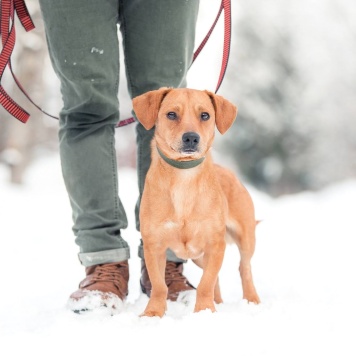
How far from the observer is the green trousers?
89.2 inches

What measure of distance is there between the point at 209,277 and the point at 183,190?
31cm

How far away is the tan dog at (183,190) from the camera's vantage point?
2078mm

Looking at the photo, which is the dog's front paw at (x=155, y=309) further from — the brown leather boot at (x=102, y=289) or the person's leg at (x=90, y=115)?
the person's leg at (x=90, y=115)

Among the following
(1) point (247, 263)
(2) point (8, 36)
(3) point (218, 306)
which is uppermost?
(2) point (8, 36)

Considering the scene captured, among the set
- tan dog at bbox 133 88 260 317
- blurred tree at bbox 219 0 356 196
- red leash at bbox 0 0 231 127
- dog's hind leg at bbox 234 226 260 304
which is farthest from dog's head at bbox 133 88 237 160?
blurred tree at bbox 219 0 356 196

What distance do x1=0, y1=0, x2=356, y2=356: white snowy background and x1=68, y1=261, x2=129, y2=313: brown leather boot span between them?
47 mm

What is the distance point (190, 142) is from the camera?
201 cm

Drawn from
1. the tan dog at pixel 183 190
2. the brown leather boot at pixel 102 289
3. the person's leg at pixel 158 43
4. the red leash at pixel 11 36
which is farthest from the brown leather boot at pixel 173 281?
the red leash at pixel 11 36

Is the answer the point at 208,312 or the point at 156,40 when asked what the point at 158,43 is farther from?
the point at 208,312

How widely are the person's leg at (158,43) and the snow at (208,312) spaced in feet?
1.52

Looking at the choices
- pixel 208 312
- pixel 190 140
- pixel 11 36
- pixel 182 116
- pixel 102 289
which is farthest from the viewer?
pixel 11 36

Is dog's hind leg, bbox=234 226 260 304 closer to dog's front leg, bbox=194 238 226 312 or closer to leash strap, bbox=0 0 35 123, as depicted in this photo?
dog's front leg, bbox=194 238 226 312

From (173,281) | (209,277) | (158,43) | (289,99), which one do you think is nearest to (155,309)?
(209,277)

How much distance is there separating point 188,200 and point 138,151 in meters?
0.55
